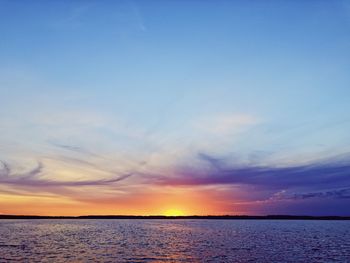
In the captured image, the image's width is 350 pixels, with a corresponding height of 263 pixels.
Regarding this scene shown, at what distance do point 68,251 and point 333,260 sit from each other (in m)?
40.5

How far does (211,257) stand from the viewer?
55.7 m

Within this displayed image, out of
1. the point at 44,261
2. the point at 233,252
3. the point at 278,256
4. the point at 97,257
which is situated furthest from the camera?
the point at 233,252

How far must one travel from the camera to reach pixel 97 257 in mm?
54312

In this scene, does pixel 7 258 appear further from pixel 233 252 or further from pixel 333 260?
pixel 333 260

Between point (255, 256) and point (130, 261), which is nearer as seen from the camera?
point (130, 261)

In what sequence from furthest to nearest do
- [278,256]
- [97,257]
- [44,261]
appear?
[278,256] → [97,257] → [44,261]

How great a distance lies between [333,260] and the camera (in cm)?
5431

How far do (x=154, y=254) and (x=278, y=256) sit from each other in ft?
62.4

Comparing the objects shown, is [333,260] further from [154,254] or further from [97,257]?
[97,257]

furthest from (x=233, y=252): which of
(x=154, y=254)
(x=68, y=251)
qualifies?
(x=68, y=251)

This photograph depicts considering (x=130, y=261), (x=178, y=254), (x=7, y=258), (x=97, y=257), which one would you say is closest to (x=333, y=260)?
(x=178, y=254)

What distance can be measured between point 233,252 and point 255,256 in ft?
18.3

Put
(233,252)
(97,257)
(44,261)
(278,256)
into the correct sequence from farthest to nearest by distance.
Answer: (233,252), (278,256), (97,257), (44,261)

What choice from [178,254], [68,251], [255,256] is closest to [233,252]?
[255,256]
